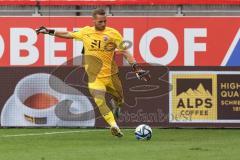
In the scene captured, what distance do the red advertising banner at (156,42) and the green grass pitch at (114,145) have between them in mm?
2119

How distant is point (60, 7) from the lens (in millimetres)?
20281

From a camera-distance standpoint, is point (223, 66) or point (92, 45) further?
point (223, 66)

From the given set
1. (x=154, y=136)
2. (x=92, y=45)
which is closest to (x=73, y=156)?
(x=92, y=45)

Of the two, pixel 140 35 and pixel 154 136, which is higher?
pixel 140 35

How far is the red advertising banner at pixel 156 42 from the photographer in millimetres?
18938

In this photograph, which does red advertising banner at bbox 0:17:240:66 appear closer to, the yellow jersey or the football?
the yellow jersey

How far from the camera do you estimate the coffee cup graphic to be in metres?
18.2

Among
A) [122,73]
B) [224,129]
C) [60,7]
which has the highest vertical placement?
[60,7]

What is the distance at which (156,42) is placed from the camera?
752 inches

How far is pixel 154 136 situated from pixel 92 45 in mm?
2455

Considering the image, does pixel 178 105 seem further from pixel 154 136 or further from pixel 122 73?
pixel 154 136

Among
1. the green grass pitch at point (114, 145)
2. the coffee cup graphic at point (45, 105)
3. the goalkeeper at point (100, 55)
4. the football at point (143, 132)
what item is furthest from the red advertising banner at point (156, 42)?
the football at point (143, 132)

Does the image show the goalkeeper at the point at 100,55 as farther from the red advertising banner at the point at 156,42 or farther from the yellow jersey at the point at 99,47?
the red advertising banner at the point at 156,42

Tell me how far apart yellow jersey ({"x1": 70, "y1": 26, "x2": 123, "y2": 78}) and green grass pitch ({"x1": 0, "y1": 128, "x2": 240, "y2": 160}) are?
4.37 feet
